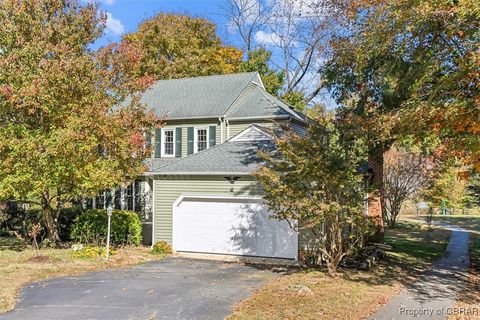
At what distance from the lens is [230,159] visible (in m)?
16.8

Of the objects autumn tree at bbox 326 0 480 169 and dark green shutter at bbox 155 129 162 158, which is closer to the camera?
autumn tree at bbox 326 0 480 169

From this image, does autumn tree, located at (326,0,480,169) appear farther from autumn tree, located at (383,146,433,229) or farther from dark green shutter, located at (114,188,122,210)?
autumn tree, located at (383,146,433,229)

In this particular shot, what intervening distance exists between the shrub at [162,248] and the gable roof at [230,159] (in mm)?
2701

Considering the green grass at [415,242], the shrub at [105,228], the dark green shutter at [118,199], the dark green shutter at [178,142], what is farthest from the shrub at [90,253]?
the green grass at [415,242]

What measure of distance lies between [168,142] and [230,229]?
8498 millimetres

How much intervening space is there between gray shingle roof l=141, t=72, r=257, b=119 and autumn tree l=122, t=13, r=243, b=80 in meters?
10.4

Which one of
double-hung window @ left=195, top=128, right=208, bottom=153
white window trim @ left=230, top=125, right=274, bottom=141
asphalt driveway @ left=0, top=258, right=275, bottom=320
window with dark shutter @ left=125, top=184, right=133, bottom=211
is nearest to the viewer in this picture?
asphalt driveway @ left=0, top=258, right=275, bottom=320

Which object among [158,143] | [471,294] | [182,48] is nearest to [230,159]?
[158,143]

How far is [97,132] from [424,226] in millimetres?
23622

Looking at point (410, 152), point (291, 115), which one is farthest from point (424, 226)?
point (291, 115)

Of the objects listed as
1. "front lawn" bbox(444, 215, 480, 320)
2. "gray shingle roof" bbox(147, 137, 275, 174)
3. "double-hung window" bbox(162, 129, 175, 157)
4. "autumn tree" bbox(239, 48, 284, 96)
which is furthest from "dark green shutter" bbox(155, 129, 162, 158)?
"front lawn" bbox(444, 215, 480, 320)

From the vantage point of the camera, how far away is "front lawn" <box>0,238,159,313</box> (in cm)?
1105

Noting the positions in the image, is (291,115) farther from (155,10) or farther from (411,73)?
(155,10)

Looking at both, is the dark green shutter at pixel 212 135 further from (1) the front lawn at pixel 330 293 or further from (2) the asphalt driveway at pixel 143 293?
(1) the front lawn at pixel 330 293
